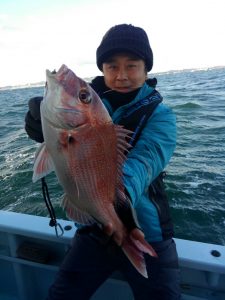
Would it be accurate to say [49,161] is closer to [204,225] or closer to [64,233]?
[64,233]

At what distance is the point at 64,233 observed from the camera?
10.7 ft

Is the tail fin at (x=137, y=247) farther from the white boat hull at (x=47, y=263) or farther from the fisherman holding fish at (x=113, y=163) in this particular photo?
the white boat hull at (x=47, y=263)

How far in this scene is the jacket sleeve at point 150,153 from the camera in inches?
87.8

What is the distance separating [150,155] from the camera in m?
2.52

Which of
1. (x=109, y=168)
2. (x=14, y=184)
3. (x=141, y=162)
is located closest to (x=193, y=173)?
(x=14, y=184)

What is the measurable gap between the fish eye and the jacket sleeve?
60cm

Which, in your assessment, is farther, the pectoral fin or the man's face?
the man's face

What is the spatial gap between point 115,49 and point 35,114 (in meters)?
0.89

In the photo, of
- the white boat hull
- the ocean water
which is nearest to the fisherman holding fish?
the white boat hull

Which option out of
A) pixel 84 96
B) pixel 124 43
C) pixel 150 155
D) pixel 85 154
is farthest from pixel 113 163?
pixel 124 43

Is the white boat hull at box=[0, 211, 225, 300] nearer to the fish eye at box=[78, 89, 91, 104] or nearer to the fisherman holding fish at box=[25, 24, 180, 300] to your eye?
the fisherman holding fish at box=[25, 24, 180, 300]

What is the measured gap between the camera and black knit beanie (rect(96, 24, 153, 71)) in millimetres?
A: 2779

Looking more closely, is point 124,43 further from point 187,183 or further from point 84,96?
point 187,183

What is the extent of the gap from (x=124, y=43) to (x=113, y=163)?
1.28 m
